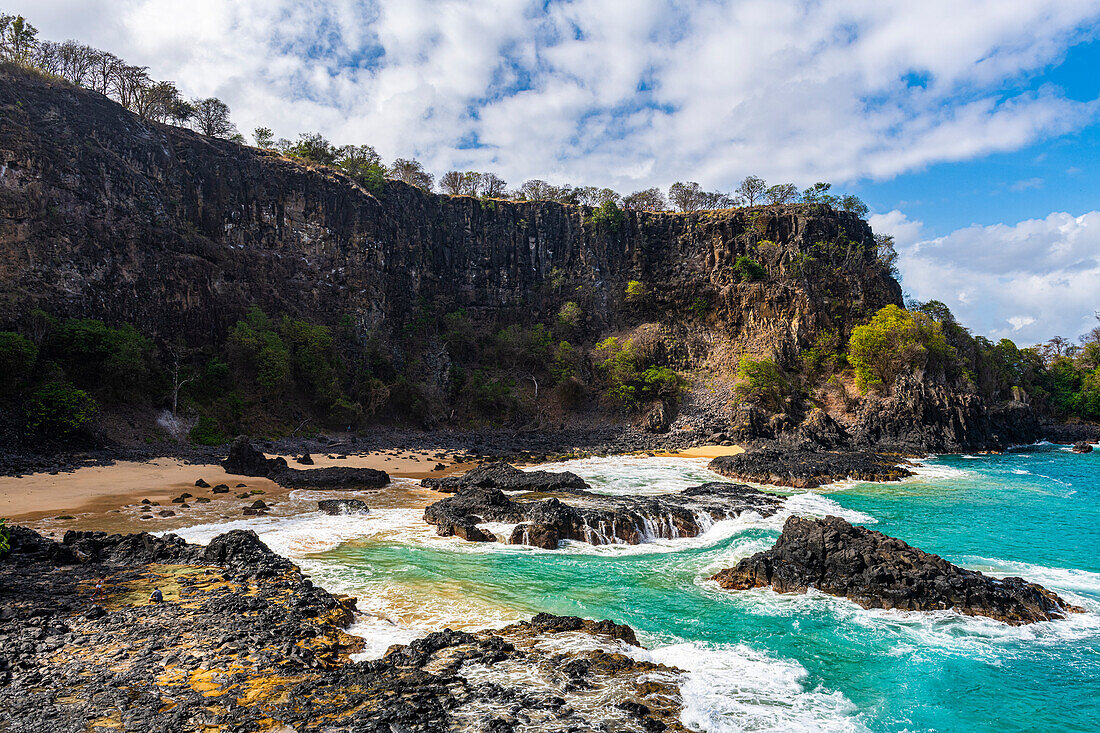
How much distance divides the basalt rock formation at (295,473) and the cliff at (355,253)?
636 inches

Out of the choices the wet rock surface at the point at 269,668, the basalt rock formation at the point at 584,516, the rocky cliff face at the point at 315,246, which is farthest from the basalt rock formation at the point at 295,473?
the rocky cliff face at the point at 315,246

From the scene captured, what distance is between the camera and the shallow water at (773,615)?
8625 mm

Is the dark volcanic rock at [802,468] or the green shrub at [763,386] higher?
the green shrub at [763,386]

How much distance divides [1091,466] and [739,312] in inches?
1101

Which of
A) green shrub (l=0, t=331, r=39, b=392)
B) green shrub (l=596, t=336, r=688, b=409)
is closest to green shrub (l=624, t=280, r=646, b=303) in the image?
green shrub (l=596, t=336, r=688, b=409)

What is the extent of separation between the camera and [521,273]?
2336 inches

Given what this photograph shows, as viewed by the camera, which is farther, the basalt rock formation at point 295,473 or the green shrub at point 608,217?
the green shrub at point 608,217

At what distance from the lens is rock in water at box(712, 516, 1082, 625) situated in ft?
39.2

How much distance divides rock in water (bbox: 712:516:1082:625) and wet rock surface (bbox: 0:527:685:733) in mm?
5606

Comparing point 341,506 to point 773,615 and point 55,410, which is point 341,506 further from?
point 55,410

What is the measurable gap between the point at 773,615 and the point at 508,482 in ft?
47.2

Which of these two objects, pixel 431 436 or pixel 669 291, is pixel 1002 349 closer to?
pixel 669 291

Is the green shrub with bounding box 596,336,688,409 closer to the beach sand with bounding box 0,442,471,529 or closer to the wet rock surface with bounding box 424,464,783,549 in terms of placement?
the beach sand with bounding box 0,442,471,529

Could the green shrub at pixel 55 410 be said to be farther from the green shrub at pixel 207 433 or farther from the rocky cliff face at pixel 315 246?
the rocky cliff face at pixel 315 246
